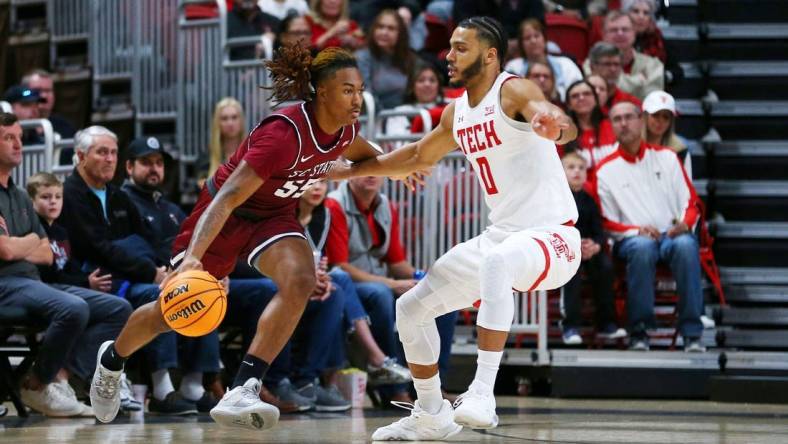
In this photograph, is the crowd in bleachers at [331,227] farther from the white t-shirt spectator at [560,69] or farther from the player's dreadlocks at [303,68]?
the player's dreadlocks at [303,68]

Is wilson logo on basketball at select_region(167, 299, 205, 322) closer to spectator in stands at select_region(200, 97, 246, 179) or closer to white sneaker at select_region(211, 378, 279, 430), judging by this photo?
white sneaker at select_region(211, 378, 279, 430)

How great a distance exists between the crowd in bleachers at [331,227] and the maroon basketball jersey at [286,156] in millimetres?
903

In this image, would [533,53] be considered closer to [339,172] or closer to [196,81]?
[196,81]

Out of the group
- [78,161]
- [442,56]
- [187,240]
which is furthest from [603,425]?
[442,56]

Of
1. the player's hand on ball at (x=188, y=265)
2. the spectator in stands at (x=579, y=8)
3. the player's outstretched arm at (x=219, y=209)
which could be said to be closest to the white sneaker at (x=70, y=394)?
the player's outstretched arm at (x=219, y=209)

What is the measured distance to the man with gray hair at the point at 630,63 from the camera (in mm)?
13161

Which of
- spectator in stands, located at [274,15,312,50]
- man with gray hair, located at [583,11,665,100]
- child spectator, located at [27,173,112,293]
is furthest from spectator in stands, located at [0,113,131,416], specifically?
man with gray hair, located at [583,11,665,100]

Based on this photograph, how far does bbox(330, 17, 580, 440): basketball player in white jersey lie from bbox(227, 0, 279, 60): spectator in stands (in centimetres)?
495

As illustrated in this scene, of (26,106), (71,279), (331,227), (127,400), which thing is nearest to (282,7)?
(26,106)

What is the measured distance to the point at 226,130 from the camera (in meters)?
11.0

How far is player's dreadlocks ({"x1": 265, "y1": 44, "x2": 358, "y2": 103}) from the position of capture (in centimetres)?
727

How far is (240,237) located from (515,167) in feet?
4.96

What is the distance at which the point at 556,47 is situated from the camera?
1395cm

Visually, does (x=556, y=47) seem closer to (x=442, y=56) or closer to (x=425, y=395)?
(x=442, y=56)
